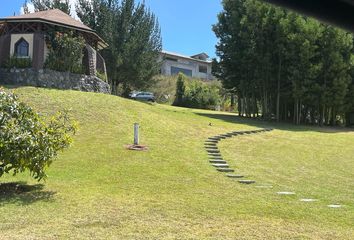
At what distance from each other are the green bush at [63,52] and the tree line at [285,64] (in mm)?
11314

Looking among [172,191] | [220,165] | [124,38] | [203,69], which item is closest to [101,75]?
[124,38]

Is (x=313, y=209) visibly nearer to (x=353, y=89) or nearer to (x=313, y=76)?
(x=313, y=76)

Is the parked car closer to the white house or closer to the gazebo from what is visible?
the gazebo

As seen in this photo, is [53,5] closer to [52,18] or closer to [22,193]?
[52,18]

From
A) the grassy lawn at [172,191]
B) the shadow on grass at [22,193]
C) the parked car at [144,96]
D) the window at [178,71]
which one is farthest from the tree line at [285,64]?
the window at [178,71]

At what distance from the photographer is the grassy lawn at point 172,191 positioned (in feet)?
22.0

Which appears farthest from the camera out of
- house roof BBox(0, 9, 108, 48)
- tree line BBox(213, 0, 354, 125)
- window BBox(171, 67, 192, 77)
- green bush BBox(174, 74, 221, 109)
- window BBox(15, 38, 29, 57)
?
window BBox(171, 67, 192, 77)

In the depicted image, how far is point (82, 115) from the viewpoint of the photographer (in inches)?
760

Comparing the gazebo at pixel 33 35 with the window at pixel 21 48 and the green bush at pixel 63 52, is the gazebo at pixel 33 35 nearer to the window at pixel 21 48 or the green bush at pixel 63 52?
the window at pixel 21 48

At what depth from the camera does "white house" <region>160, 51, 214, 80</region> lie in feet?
187

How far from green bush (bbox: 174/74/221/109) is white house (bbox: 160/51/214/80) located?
14690 mm

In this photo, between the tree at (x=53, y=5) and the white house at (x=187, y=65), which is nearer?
the tree at (x=53, y=5)

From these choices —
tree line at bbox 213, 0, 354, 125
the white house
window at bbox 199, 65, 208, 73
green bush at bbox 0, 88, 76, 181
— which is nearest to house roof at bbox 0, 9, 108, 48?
tree line at bbox 213, 0, 354, 125

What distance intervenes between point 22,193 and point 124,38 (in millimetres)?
27971
